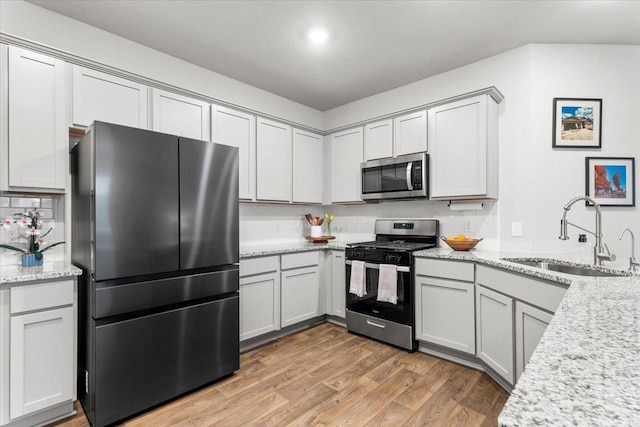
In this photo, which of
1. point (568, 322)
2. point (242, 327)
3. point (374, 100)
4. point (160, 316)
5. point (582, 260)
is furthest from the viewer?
point (374, 100)

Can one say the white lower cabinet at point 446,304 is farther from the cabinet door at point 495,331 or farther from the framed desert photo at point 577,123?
the framed desert photo at point 577,123

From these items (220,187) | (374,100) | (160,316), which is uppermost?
(374,100)

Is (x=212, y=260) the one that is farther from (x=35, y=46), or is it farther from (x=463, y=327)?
(x=463, y=327)

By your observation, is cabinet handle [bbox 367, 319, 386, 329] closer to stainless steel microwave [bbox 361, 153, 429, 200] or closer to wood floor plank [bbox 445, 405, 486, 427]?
wood floor plank [bbox 445, 405, 486, 427]

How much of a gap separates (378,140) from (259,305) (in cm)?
214

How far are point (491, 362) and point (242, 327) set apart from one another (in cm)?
201

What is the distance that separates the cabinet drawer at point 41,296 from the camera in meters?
1.83

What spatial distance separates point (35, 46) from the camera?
2162mm

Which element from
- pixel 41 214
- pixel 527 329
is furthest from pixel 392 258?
pixel 41 214

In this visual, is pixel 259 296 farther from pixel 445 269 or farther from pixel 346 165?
pixel 346 165

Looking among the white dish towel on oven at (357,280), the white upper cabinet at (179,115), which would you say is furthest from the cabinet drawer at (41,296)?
the white dish towel on oven at (357,280)

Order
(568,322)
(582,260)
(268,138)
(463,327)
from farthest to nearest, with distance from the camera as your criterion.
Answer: (268,138), (463,327), (582,260), (568,322)

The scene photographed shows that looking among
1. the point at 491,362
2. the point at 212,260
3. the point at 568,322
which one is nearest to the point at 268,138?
the point at 212,260

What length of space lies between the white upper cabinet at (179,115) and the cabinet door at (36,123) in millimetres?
624
